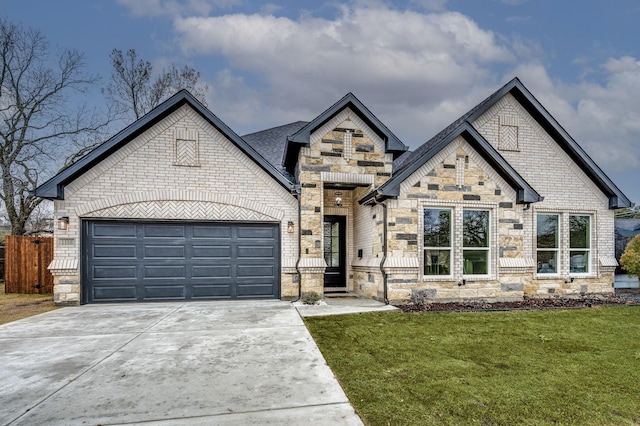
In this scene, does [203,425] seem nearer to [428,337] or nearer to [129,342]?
[129,342]

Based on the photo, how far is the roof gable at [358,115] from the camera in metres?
9.65

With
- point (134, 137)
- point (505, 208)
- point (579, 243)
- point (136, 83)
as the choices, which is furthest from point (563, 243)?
point (136, 83)

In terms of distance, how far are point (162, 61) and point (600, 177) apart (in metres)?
22.4

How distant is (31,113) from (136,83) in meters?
5.79

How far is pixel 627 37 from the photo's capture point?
19.6m

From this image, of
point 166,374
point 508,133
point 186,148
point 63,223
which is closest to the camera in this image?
point 166,374

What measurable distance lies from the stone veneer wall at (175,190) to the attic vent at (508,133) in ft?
22.8

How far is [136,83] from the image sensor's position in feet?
68.4

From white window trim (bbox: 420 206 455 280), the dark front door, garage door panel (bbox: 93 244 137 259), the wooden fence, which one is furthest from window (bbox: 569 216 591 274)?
the wooden fence

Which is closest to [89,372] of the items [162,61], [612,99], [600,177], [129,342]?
[129,342]

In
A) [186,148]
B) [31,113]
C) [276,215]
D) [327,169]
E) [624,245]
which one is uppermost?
[31,113]

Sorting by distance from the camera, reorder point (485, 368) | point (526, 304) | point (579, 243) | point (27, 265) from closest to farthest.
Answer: point (485, 368) → point (526, 304) → point (579, 243) → point (27, 265)

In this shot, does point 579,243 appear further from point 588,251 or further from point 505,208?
point 505,208

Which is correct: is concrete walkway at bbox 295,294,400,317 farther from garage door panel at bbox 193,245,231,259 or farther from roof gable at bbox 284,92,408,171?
roof gable at bbox 284,92,408,171
